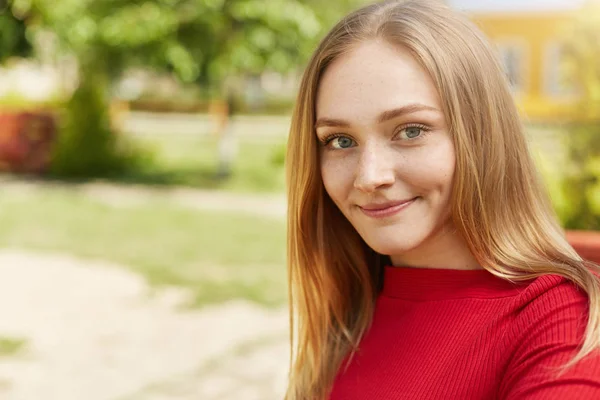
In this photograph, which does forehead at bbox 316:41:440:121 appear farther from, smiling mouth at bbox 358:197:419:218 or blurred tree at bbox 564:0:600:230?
blurred tree at bbox 564:0:600:230

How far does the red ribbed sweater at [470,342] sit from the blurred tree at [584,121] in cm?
494

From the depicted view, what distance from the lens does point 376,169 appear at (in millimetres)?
1293

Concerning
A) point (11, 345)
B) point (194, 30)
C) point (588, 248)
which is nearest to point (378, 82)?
point (588, 248)

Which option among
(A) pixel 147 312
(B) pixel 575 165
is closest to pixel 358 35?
(A) pixel 147 312

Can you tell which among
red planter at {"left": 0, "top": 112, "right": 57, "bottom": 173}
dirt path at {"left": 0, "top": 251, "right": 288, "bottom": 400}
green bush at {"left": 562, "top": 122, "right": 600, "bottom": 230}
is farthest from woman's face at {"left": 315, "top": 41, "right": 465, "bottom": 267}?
red planter at {"left": 0, "top": 112, "right": 57, "bottom": 173}

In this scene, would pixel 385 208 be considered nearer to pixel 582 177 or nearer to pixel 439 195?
pixel 439 195

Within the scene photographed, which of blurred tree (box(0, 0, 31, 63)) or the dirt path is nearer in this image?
the dirt path

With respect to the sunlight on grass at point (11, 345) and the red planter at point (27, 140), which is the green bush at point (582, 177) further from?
the red planter at point (27, 140)

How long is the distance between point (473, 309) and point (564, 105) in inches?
219

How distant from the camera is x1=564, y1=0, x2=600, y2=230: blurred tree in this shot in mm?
6027

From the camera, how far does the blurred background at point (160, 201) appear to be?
15.9 feet

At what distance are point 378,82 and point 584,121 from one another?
5.46m

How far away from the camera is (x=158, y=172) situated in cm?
1427

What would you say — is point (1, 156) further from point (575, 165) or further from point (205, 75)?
point (575, 165)
